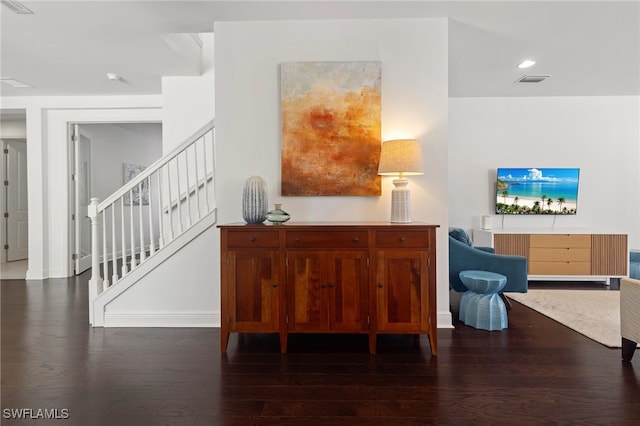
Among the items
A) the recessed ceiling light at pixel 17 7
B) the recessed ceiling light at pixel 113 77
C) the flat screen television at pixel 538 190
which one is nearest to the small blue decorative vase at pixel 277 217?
the recessed ceiling light at pixel 17 7

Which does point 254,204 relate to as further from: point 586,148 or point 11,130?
point 11,130

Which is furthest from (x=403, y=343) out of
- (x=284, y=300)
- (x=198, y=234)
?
(x=198, y=234)

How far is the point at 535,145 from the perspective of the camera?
5.41 m

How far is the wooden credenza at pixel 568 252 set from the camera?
4.78 meters

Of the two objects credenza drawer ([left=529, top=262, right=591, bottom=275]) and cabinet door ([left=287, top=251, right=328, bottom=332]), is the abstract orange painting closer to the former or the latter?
cabinet door ([left=287, top=251, right=328, bottom=332])

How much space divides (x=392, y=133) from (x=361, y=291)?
144 centimetres

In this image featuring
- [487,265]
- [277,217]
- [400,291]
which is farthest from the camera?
[487,265]

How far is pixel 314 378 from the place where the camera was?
89.7 inches

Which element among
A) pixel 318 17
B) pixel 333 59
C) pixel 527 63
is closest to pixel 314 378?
pixel 333 59

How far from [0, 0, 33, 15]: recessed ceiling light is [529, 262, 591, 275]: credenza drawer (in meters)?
6.04

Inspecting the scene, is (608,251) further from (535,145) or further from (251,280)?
(251,280)

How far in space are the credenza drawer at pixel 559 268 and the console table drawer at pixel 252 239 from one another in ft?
12.8

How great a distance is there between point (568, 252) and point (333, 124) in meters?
3.83

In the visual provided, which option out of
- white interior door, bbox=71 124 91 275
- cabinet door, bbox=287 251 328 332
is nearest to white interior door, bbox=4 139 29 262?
white interior door, bbox=71 124 91 275
